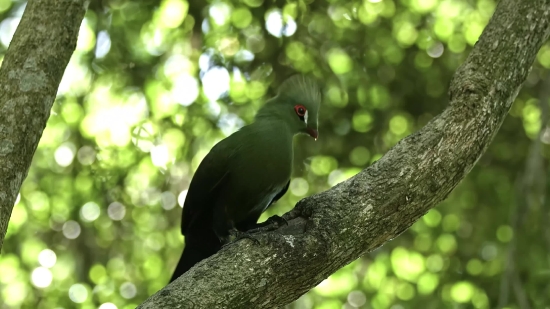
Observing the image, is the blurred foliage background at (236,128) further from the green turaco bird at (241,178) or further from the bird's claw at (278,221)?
the bird's claw at (278,221)

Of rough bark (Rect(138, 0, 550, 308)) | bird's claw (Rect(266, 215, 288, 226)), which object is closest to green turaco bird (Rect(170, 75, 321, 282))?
bird's claw (Rect(266, 215, 288, 226))

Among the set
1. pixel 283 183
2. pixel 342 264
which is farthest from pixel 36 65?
pixel 342 264

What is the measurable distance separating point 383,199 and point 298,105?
1.05 metres

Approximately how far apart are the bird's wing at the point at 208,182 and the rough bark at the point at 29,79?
0.84 meters

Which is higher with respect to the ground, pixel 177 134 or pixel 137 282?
pixel 177 134

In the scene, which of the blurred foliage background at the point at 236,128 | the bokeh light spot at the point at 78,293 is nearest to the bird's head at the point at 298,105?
the blurred foliage background at the point at 236,128

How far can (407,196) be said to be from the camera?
2395 millimetres

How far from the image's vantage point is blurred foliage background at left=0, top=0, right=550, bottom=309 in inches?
204

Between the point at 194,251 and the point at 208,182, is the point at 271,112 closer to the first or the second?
the point at 208,182

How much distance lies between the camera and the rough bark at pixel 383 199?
2064 mm

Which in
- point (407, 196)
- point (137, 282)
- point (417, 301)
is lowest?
point (137, 282)

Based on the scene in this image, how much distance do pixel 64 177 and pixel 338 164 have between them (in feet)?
8.06

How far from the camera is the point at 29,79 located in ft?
7.98

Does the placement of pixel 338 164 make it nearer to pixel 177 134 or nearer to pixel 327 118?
pixel 327 118
